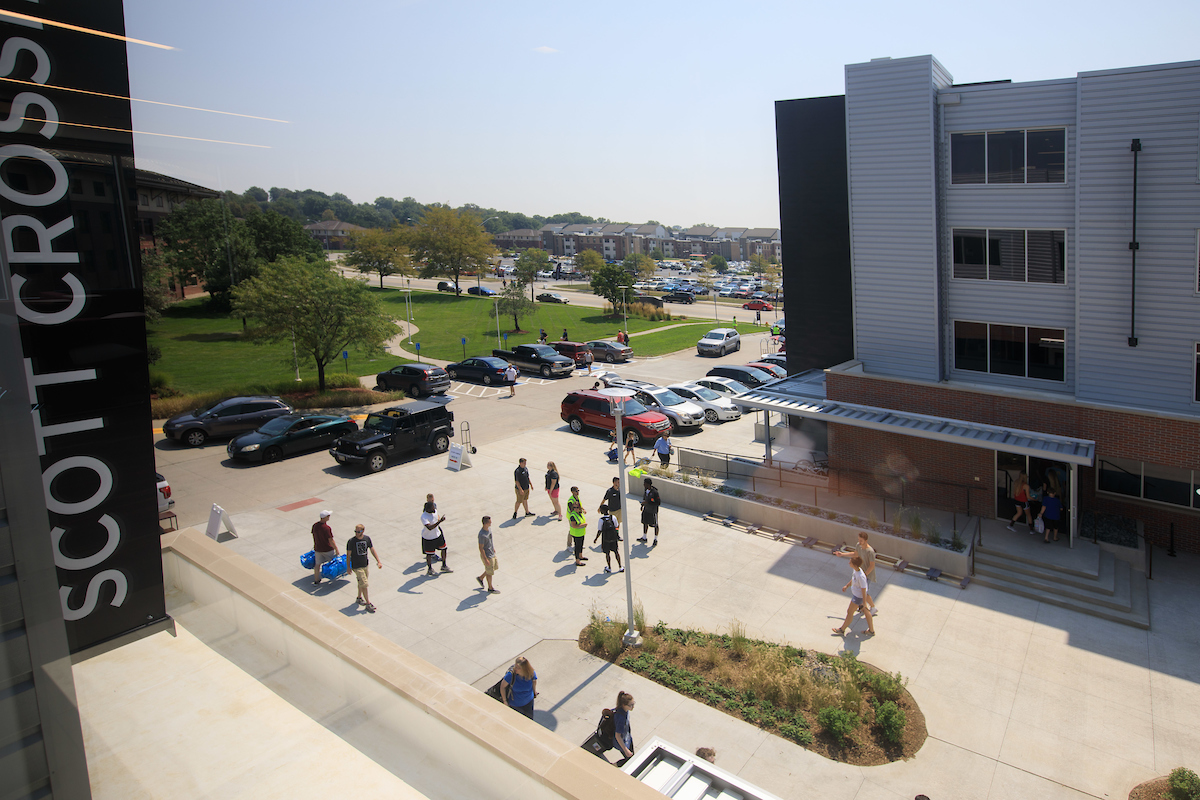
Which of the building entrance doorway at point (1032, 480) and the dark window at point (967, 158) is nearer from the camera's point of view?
the building entrance doorway at point (1032, 480)

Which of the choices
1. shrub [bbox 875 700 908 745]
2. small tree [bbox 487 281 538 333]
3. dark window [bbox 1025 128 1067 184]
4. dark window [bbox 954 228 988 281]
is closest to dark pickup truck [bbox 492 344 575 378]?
small tree [bbox 487 281 538 333]

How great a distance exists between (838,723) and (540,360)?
28.3m

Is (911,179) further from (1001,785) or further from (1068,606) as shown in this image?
(1001,785)

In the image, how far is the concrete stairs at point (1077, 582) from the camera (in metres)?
12.6

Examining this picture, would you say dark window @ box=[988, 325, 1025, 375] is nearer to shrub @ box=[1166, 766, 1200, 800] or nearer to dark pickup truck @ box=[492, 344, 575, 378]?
shrub @ box=[1166, 766, 1200, 800]

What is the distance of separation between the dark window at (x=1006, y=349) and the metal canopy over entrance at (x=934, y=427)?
7.05 ft

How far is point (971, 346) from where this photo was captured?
17.9 meters

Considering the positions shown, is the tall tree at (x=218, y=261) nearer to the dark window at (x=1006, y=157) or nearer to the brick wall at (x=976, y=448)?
the brick wall at (x=976, y=448)

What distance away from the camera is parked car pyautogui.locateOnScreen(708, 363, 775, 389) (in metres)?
30.6

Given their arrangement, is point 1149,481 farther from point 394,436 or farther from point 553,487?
point 394,436

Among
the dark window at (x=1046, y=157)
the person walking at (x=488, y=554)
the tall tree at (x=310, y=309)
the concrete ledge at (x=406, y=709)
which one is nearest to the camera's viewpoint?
the concrete ledge at (x=406, y=709)

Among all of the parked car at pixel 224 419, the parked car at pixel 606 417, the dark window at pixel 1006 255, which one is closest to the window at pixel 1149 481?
the dark window at pixel 1006 255

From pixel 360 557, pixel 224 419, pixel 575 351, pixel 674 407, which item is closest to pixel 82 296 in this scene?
pixel 360 557

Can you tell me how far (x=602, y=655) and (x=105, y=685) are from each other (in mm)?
7976
